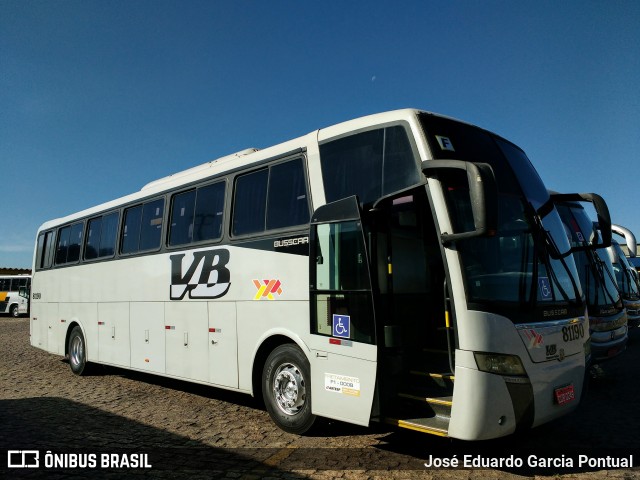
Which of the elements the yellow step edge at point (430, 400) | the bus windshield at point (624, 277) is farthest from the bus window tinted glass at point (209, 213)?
the bus windshield at point (624, 277)

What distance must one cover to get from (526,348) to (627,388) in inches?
220

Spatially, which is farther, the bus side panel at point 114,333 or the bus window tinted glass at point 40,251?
the bus window tinted glass at point 40,251

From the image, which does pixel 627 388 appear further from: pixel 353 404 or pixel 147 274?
pixel 147 274

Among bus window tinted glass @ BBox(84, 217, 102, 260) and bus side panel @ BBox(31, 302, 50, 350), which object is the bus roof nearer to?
bus window tinted glass @ BBox(84, 217, 102, 260)

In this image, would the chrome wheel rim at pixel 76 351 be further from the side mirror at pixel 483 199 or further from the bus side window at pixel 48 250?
the side mirror at pixel 483 199

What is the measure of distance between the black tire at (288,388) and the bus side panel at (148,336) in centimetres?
302

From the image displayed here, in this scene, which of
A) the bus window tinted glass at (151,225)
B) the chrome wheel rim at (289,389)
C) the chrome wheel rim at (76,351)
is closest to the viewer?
the chrome wheel rim at (289,389)

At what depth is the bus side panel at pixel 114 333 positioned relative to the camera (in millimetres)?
9992

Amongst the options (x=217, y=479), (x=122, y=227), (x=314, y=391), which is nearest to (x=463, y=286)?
(x=314, y=391)

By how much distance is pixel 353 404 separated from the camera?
5.34m

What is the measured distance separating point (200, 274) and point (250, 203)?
1542mm

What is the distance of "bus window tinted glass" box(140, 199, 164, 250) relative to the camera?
916 centimetres

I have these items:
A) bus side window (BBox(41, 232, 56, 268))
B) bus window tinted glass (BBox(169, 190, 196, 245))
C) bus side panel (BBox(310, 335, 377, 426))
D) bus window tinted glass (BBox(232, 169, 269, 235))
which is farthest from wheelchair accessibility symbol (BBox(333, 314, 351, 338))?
bus side window (BBox(41, 232, 56, 268))

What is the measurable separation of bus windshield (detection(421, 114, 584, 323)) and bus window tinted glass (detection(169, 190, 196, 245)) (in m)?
4.53
